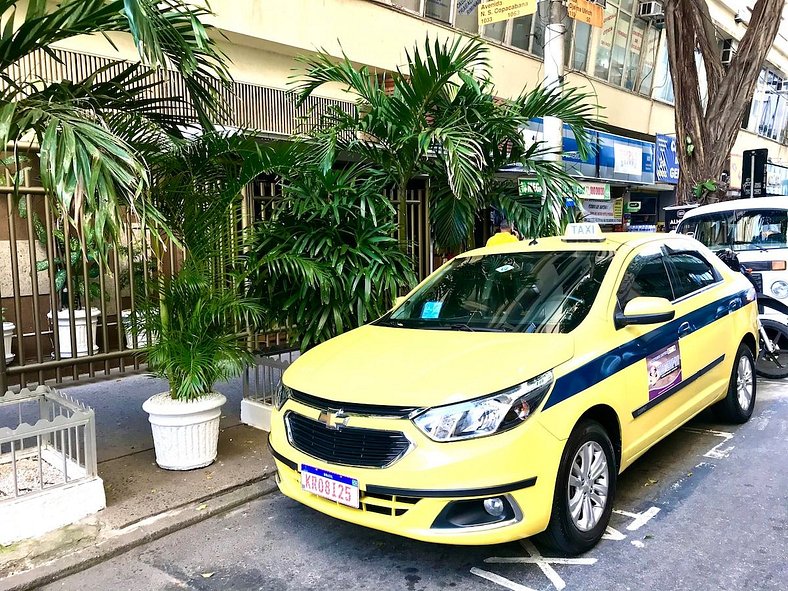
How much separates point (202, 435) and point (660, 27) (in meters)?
17.6

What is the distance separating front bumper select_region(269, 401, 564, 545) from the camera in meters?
3.04

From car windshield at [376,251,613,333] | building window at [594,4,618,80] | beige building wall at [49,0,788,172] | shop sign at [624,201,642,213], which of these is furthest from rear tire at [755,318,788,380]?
shop sign at [624,201,642,213]

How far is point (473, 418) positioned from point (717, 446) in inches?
123

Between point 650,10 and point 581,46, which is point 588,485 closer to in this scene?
point 581,46

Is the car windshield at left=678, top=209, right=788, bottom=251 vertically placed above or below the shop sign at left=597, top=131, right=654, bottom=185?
below

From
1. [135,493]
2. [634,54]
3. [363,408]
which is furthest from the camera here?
[634,54]

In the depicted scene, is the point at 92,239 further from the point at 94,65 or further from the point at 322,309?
the point at 94,65

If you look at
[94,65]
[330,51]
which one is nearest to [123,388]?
[94,65]

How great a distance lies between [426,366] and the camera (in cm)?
344

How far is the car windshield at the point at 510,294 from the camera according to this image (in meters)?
3.91

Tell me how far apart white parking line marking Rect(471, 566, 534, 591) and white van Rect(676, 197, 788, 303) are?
18.6 feet

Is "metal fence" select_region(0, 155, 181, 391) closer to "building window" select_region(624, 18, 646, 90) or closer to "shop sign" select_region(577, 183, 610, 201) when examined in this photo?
"shop sign" select_region(577, 183, 610, 201)

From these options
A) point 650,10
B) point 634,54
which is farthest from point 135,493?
point 650,10

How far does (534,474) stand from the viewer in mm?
3117
